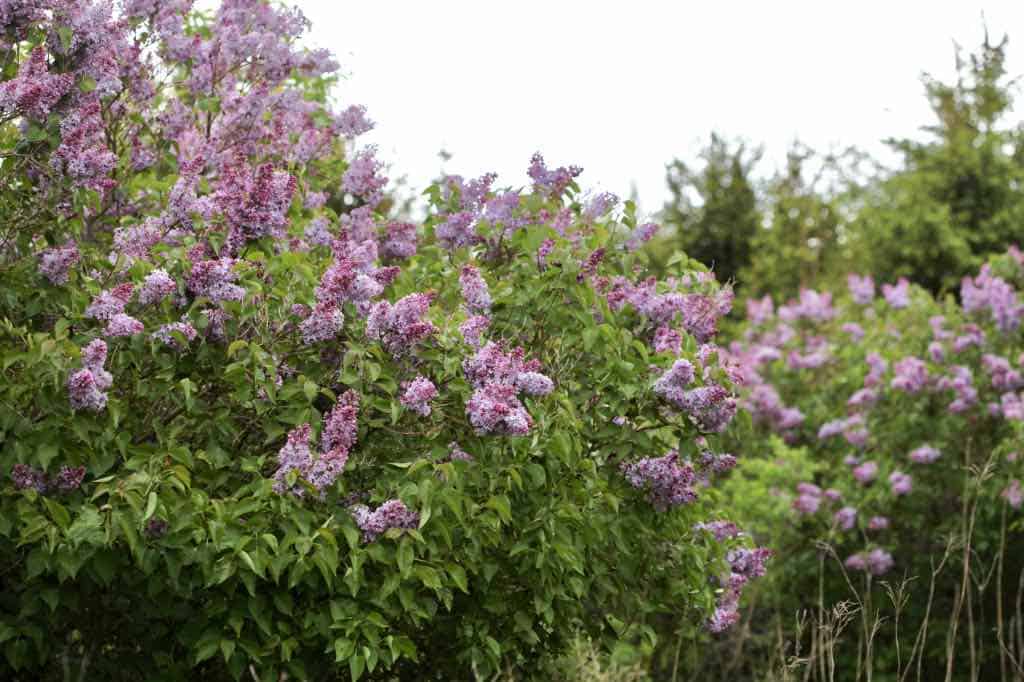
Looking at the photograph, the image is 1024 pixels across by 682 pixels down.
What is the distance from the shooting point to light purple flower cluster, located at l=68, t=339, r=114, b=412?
12.0ft

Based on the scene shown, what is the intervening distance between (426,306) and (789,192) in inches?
638

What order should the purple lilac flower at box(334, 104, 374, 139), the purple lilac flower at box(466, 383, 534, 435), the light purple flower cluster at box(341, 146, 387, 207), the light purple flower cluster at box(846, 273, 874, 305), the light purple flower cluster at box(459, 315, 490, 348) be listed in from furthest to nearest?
the light purple flower cluster at box(846, 273, 874, 305), the purple lilac flower at box(334, 104, 374, 139), the light purple flower cluster at box(341, 146, 387, 207), the light purple flower cluster at box(459, 315, 490, 348), the purple lilac flower at box(466, 383, 534, 435)

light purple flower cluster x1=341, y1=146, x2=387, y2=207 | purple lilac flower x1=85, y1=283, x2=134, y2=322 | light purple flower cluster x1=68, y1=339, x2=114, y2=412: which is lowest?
light purple flower cluster x1=68, y1=339, x2=114, y2=412

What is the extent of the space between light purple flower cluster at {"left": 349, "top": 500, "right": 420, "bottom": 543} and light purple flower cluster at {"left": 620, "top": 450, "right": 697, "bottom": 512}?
103cm

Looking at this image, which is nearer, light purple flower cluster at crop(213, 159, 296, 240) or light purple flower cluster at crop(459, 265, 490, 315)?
light purple flower cluster at crop(213, 159, 296, 240)

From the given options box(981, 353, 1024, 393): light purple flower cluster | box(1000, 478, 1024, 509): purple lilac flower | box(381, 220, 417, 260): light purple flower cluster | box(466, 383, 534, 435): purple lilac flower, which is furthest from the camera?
box(981, 353, 1024, 393): light purple flower cluster

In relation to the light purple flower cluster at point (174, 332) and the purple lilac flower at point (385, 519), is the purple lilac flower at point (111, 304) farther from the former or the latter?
the purple lilac flower at point (385, 519)

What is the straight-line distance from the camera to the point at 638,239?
5.24 m

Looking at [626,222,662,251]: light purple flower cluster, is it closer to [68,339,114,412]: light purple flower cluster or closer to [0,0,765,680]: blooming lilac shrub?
[0,0,765,680]: blooming lilac shrub

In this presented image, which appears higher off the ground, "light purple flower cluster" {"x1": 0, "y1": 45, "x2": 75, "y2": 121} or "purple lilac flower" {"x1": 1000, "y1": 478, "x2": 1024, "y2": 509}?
"light purple flower cluster" {"x1": 0, "y1": 45, "x2": 75, "y2": 121}

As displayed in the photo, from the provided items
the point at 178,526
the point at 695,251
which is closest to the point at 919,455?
the point at 178,526

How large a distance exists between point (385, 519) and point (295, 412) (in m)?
0.45

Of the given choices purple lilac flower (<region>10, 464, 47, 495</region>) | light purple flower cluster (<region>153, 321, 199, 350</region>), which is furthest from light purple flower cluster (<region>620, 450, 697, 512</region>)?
purple lilac flower (<region>10, 464, 47, 495</region>)

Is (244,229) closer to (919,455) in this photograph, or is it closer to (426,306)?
(426,306)
